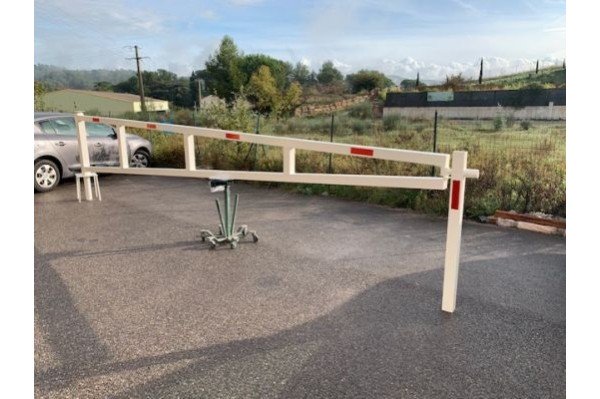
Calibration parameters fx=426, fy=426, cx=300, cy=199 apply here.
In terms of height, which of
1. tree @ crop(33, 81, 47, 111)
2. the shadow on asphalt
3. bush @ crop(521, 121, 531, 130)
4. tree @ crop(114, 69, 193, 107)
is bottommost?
the shadow on asphalt

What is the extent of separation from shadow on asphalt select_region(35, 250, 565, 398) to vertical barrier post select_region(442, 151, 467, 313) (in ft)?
0.50

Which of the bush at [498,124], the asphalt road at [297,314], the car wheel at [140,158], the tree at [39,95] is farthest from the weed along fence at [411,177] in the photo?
the tree at [39,95]

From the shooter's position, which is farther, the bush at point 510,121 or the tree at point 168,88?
the tree at point 168,88

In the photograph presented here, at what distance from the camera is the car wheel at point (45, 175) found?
896 centimetres

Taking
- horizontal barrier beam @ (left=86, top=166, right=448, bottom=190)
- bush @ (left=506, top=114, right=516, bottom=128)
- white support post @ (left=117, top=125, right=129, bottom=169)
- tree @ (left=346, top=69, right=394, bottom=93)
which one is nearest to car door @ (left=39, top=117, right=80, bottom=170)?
white support post @ (left=117, top=125, right=129, bottom=169)

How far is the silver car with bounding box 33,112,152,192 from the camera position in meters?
8.98

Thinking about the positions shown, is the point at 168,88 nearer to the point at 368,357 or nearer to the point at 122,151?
the point at 122,151

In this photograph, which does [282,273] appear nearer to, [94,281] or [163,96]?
[94,281]

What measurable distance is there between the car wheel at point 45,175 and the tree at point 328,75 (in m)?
51.7

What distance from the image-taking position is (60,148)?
30.2 ft

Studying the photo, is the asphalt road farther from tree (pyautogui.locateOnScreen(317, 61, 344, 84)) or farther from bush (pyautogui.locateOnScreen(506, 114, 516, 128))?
tree (pyautogui.locateOnScreen(317, 61, 344, 84))

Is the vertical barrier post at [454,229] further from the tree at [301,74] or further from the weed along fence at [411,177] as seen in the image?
the tree at [301,74]

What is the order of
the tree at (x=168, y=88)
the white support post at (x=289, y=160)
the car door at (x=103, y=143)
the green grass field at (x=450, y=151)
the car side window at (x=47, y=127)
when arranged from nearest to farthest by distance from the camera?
1. the white support post at (x=289, y=160)
2. the green grass field at (x=450, y=151)
3. the car side window at (x=47, y=127)
4. the car door at (x=103, y=143)
5. the tree at (x=168, y=88)

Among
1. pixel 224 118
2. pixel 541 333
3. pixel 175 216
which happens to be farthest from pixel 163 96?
pixel 541 333
